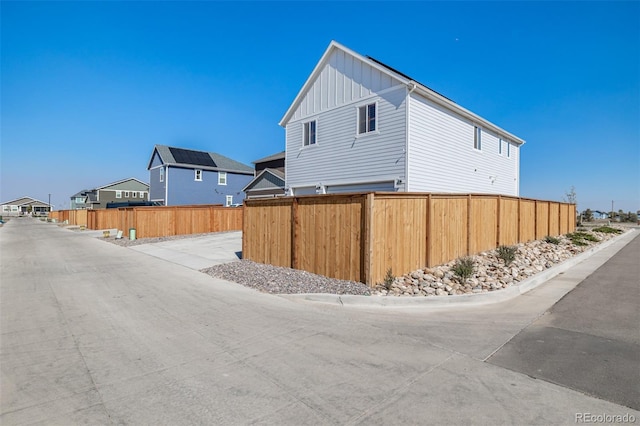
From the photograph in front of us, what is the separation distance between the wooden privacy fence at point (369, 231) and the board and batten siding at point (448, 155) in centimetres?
310

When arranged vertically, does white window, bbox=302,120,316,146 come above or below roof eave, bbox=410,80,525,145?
below

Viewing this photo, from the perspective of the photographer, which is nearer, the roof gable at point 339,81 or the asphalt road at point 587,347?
the asphalt road at point 587,347

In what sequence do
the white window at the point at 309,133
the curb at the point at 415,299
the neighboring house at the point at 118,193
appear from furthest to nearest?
1. the neighboring house at the point at 118,193
2. the white window at the point at 309,133
3. the curb at the point at 415,299

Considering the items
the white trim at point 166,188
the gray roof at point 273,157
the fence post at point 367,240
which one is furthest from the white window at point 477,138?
the white trim at point 166,188

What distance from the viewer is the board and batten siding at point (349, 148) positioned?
1302 cm

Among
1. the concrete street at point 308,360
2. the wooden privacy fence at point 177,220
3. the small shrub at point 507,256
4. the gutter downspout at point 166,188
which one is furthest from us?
the gutter downspout at point 166,188

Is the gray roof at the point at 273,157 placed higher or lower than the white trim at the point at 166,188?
higher

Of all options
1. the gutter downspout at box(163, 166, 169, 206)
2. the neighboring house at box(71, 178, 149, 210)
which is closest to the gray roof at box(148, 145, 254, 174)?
the gutter downspout at box(163, 166, 169, 206)

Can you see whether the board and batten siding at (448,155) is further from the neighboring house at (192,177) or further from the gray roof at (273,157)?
the neighboring house at (192,177)

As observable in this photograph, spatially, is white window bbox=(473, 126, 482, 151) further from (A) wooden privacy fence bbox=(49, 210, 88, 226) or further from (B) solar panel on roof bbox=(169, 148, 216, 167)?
(A) wooden privacy fence bbox=(49, 210, 88, 226)

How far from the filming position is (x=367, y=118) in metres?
14.2

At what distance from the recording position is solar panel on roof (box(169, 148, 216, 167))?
33.5m

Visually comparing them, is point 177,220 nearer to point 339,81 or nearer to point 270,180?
point 270,180

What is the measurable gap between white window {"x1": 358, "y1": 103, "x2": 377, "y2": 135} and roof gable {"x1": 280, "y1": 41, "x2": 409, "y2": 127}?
557 mm
